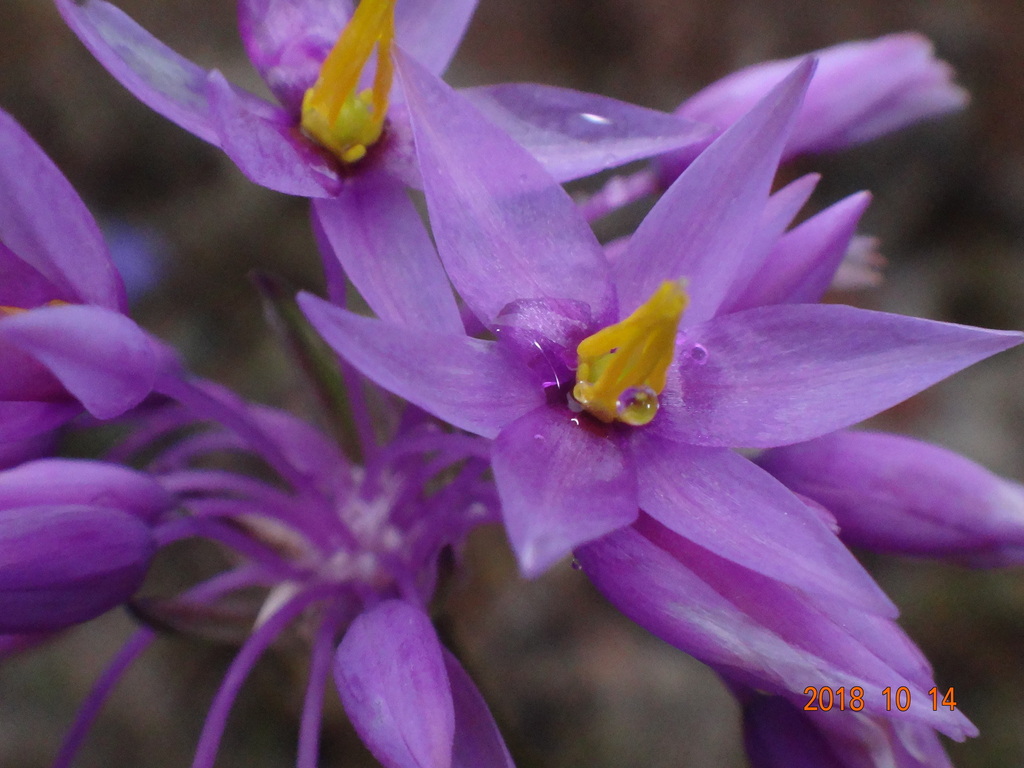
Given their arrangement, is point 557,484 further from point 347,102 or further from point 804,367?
point 347,102

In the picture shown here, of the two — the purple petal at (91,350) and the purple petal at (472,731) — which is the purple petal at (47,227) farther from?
the purple petal at (472,731)

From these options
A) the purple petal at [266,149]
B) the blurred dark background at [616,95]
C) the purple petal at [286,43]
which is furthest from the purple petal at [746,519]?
the blurred dark background at [616,95]

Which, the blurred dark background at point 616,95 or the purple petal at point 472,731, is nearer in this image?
the purple petal at point 472,731

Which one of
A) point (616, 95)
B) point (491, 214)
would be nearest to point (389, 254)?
point (491, 214)

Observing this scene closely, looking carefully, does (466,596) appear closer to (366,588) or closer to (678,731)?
(678,731)

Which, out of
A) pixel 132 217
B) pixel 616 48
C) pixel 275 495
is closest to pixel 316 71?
pixel 275 495

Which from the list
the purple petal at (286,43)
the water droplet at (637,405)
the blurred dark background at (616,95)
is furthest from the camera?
the blurred dark background at (616,95)
